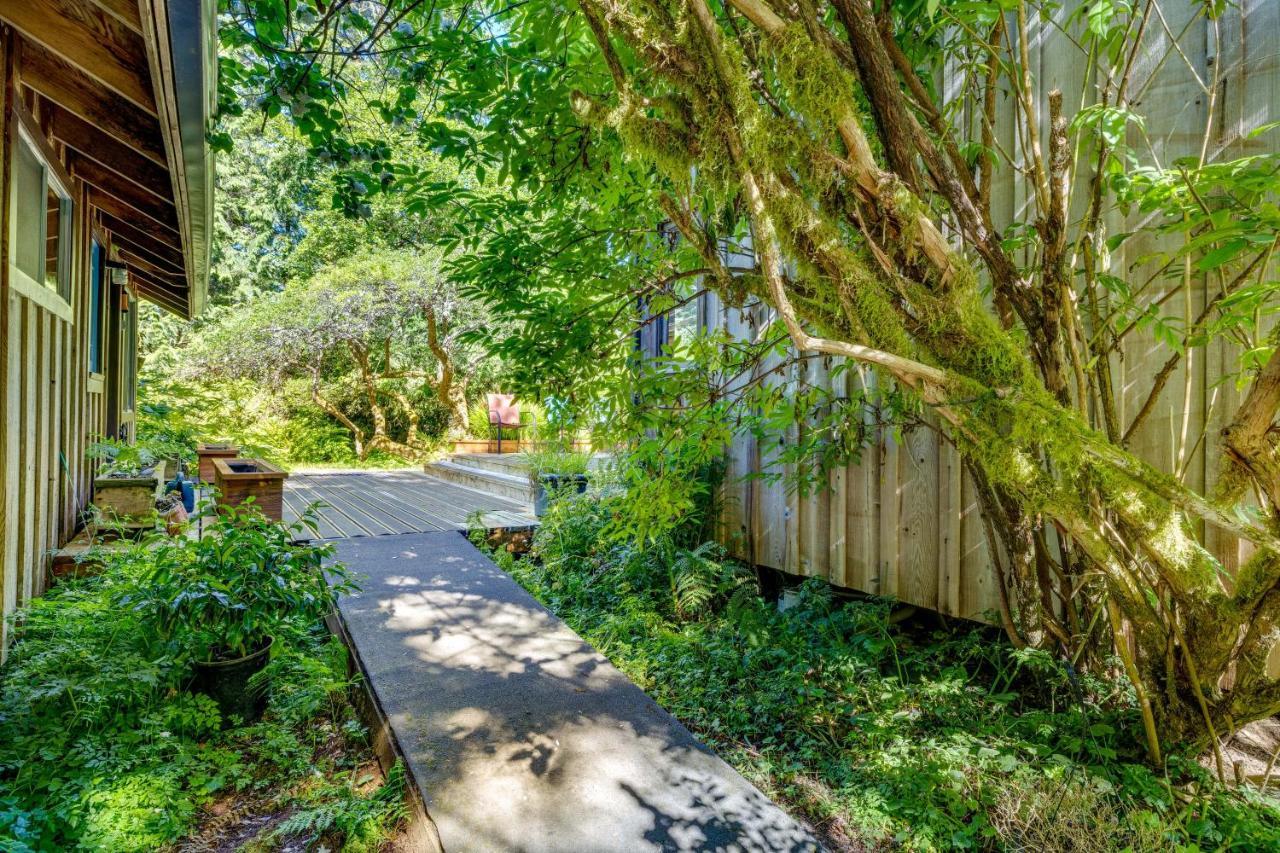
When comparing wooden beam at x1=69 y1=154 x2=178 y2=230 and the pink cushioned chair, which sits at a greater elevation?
wooden beam at x1=69 y1=154 x2=178 y2=230

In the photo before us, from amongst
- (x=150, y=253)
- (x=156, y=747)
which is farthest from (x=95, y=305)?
(x=156, y=747)

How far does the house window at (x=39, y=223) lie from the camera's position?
2.82 metres

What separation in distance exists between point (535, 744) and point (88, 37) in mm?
3112

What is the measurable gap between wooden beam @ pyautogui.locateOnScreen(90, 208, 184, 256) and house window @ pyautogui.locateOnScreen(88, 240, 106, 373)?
22 centimetres

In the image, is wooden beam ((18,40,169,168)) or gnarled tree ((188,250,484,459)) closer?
wooden beam ((18,40,169,168))

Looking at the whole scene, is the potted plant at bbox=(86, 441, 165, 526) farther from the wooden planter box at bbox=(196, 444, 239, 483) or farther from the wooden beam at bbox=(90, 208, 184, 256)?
the wooden planter box at bbox=(196, 444, 239, 483)

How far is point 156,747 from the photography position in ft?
7.45

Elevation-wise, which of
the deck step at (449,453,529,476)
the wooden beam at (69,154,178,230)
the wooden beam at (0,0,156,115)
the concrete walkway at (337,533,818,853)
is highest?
the wooden beam at (69,154,178,230)

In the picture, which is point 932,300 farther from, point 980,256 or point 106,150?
point 106,150

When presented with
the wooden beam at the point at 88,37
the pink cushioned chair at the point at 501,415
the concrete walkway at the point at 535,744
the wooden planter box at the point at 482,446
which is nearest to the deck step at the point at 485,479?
the wooden planter box at the point at 482,446

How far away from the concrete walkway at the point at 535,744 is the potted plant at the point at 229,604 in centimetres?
45

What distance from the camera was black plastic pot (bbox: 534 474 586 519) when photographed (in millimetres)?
6046

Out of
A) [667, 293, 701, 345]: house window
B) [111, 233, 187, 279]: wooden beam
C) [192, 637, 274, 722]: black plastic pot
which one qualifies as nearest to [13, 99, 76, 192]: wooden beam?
[111, 233, 187, 279]: wooden beam

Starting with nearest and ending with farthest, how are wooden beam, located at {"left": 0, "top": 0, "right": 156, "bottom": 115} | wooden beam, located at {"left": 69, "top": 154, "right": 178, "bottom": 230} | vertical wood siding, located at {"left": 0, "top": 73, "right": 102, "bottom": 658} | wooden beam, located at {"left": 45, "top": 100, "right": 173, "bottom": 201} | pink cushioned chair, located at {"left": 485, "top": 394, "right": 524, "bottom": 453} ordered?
wooden beam, located at {"left": 0, "top": 0, "right": 156, "bottom": 115} < vertical wood siding, located at {"left": 0, "top": 73, "right": 102, "bottom": 658} < wooden beam, located at {"left": 45, "top": 100, "right": 173, "bottom": 201} < wooden beam, located at {"left": 69, "top": 154, "right": 178, "bottom": 230} < pink cushioned chair, located at {"left": 485, "top": 394, "right": 524, "bottom": 453}
